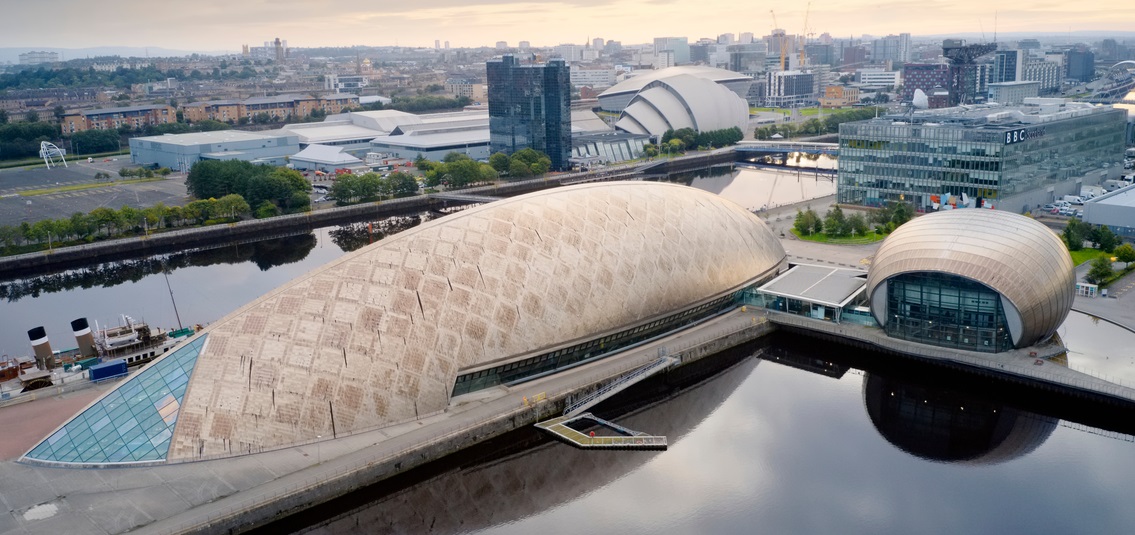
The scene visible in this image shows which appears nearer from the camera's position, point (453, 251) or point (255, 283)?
point (453, 251)

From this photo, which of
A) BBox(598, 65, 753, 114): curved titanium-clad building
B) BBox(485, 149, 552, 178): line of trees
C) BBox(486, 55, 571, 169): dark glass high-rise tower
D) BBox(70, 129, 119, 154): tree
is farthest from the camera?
BBox(598, 65, 753, 114): curved titanium-clad building

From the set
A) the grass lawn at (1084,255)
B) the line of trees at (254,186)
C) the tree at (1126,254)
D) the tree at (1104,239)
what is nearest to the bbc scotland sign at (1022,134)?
the tree at (1104,239)

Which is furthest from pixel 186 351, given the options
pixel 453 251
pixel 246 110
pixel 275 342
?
pixel 246 110

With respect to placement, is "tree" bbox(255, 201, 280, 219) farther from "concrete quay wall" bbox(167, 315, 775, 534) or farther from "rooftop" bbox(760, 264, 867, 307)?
"concrete quay wall" bbox(167, 315, 775, 534)

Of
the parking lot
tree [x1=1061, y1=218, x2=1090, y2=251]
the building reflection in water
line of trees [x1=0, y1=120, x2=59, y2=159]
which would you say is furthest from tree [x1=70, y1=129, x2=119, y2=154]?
tree [x1=1061, y1=218, x2=1090, y2=251]

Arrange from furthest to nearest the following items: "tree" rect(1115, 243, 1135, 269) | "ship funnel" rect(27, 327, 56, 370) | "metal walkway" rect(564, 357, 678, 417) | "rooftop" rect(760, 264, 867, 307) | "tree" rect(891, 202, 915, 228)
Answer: "tree" rect(891, 202, 915, 228) < "tree" rect(1115, 243, 1135, 269) < "rooftop" rect(760, 264, 867, 307) < "ship funnel" rect(27, 327, 56, 370) < "metal walkway" rect(564, 357, 678, 417)

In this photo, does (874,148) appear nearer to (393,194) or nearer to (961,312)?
(961,312)

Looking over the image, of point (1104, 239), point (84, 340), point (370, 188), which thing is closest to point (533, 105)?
point (370, 188)
